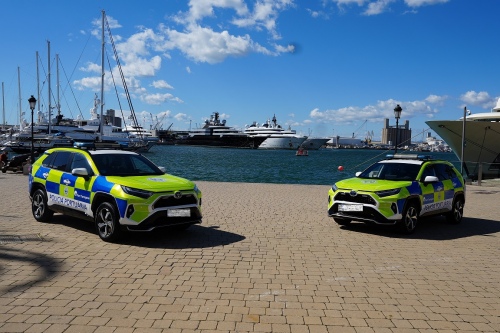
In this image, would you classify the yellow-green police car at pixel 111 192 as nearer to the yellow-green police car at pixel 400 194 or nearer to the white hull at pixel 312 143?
the yellow-green police car at pixel 400 194

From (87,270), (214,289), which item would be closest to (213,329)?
(214,289)

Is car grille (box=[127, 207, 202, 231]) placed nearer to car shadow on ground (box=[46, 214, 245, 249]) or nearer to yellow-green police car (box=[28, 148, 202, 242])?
yellow-green police car (box=[28, 148, 202, 242])

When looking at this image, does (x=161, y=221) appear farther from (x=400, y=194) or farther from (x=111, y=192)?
(x=400, y=194)

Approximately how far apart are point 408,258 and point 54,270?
5.22 meters

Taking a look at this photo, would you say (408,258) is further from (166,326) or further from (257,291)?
(166,326)

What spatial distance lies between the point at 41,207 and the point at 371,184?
688 cm

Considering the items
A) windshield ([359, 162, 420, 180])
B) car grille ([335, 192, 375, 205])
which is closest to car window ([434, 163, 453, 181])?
windshield ([359, 162, 420, 180])

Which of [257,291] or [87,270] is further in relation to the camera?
[87,270]

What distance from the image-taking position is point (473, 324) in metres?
4.20

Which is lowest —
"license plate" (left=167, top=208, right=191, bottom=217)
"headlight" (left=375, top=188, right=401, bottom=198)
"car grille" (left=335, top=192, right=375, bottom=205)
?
"license plate" (left=167, top=208, right=191, bottom=217)

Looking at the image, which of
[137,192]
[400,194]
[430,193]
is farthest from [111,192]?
[430,193]

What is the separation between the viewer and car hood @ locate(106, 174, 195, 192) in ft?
23.6

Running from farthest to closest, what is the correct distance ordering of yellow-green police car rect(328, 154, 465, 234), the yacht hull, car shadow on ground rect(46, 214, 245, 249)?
1. the yacht hull
2. yellow-green police car rect(328, 154, 465, 234)
3. car shadow on ground rect(46, 214, 245, 249)

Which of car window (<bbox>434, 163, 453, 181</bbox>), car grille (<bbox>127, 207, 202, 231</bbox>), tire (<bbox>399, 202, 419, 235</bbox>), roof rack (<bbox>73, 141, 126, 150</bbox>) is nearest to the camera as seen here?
car grille (<bbox>127, 207, 202, 231</bbox>)
